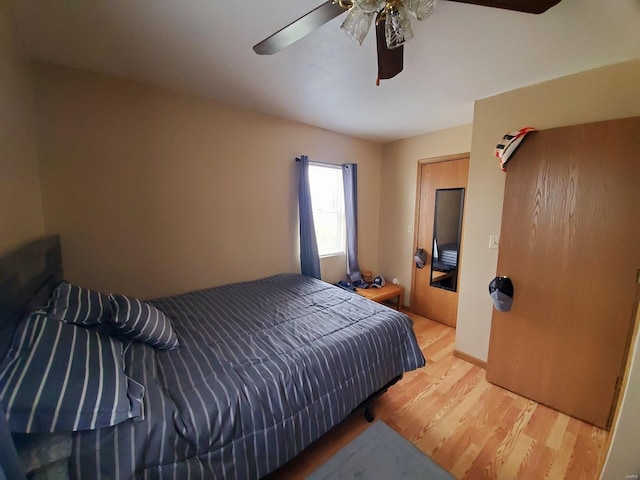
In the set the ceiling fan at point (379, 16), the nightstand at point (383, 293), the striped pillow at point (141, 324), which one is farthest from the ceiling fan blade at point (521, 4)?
the nightstand at point (383, 293)

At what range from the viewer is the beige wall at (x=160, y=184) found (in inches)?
67.3

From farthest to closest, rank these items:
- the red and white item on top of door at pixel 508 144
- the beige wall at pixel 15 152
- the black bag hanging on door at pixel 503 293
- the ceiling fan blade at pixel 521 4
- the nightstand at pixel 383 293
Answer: the nightstand at pixel 383 293, the black bag hanging on door at pixel 503 293, the red and white item on top of door at pixel 508 144, the beige wall at pixel 15 152, the ceiling fan blade at pixel 521 4

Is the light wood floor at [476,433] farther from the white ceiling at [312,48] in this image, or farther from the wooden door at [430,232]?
the white ceiling at [312,48]

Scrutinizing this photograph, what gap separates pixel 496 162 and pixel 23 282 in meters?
3.01

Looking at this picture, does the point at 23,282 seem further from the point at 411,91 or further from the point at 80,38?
the point at 411,91

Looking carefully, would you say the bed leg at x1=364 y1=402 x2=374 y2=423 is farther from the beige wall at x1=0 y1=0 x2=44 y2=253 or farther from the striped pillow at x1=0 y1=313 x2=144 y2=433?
the beige wall at x1=0 y1=0 x2=44 y2=253

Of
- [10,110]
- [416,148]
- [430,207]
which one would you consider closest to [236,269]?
[10,110]

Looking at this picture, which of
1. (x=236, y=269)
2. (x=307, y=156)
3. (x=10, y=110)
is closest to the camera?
(x=10, y=110)

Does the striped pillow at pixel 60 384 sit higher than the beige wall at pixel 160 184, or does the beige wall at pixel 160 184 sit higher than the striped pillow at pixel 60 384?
the beige wall at pixel 160 184

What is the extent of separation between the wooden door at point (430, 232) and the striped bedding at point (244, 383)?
5.16 feet

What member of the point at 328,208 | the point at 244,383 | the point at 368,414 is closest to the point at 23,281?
the point at 244,383

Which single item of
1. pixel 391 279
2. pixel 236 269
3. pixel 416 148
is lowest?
pixel 391 279

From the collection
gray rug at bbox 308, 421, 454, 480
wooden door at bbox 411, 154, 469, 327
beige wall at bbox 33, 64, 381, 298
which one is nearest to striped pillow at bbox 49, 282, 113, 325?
beige wall at bbox 33, 64, 381, 298

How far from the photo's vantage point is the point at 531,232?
6.04 ft
